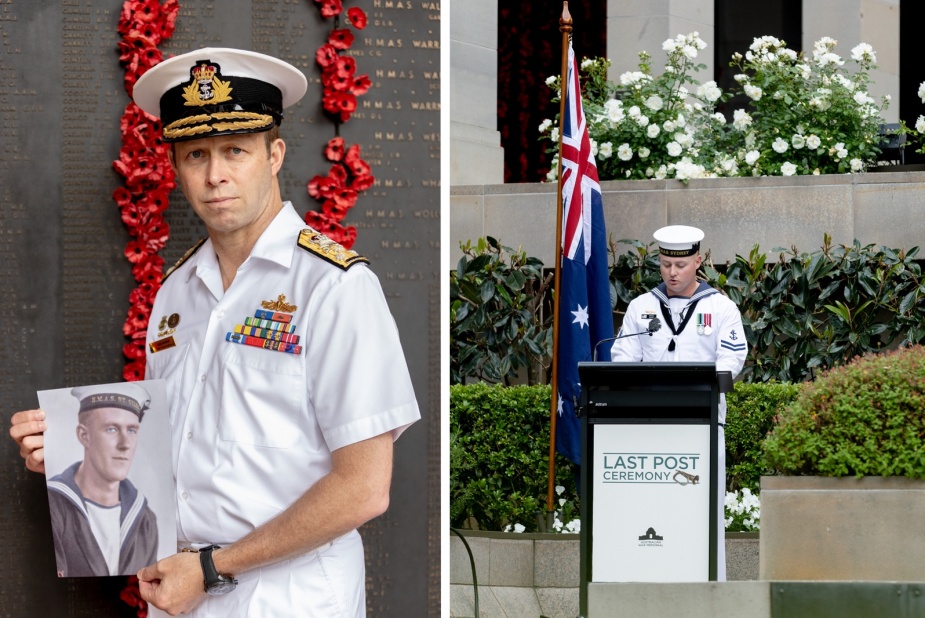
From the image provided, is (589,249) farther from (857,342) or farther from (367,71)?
(367,71)

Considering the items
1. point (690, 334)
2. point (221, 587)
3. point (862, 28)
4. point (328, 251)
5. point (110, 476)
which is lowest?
point (221, 587)

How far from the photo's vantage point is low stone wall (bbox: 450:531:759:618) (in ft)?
28.2

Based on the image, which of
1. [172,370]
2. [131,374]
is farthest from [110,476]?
[131,374]

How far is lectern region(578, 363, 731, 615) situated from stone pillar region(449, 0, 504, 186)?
15.2ft

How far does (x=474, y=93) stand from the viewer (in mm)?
12320

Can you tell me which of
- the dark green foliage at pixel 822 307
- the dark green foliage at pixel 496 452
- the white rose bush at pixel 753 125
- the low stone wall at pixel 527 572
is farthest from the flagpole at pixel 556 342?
the white rose bush at pixel 753 125

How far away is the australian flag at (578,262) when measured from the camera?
917 centimetres

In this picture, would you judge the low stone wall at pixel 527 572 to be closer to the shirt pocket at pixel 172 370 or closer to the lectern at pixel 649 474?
the lectern at pixel 649 474

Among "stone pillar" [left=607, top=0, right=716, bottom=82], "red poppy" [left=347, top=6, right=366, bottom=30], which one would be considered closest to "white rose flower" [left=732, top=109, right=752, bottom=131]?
"stone pillar" [left=607, top=0, right=716, bottom=82]

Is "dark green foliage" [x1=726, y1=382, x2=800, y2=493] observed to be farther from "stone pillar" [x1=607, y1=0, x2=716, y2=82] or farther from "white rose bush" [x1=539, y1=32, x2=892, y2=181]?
"stone pillar" [x1=607, y1=0, x2=716, y2=82]

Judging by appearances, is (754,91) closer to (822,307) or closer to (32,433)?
(822,307)

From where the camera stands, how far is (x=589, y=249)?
30.4 ft

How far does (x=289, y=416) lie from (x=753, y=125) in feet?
28.6

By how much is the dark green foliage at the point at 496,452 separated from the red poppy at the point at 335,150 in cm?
460
